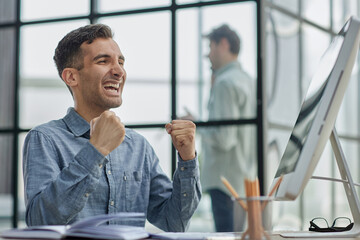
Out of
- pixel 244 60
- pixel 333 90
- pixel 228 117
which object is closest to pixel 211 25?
pixel 244 60

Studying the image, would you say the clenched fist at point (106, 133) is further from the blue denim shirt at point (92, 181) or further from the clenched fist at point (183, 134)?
the clenched fist at point (183, 134)

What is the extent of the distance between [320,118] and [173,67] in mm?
2167

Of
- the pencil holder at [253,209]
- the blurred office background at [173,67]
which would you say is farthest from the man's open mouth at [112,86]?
the blurred office background at [173,67]

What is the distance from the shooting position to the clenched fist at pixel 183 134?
1.57 meters

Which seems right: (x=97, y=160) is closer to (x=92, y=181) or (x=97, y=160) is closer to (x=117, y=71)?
(x=92, y=181)

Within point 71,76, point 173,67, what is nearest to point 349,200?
point 71,76

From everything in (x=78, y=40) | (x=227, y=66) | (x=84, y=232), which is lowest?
(x=84, y=232)

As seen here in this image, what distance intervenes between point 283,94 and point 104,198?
173cm

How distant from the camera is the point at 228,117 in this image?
10.1 feet

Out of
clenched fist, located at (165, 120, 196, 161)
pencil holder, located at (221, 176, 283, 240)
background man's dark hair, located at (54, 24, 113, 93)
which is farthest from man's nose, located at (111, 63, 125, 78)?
pencil holder, located at (221, 176, 283, 240)

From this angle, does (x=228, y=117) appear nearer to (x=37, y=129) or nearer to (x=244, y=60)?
(x=244, y=60)

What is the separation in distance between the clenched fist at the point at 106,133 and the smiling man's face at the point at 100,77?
Result: 28 centimetres

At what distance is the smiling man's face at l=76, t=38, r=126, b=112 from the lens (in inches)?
68.7

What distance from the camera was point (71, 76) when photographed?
1808mm
